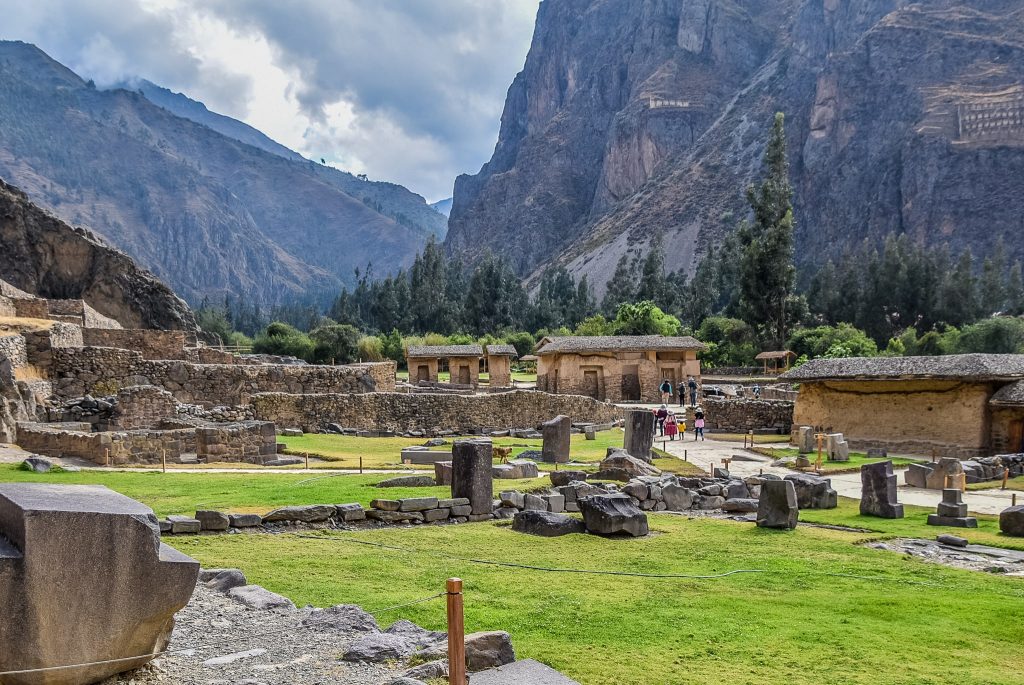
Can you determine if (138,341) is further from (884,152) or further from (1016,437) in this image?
(884,152)

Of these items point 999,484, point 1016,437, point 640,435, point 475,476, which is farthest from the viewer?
point 1016,437

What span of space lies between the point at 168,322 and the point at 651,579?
60.1 metres

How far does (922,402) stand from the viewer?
28094 mm

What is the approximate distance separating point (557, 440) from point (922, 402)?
13.6 meters

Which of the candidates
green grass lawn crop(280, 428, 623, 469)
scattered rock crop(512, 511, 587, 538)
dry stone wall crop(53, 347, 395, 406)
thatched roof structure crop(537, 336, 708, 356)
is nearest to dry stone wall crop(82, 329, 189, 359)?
dry stone wall crop(53, 347, 395, 406)

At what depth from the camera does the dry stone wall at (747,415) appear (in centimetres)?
3666

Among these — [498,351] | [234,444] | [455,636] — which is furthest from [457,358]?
[455,636]

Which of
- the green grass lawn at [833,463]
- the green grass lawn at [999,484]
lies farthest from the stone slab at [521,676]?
the green grass lawn at [833,463]

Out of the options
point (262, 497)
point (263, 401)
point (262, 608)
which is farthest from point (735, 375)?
point (262, 608)

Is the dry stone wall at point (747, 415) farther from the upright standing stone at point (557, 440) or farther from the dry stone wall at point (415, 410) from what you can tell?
the upright standing stone at point (557, 440)

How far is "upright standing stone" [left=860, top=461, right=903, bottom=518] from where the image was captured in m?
16.0

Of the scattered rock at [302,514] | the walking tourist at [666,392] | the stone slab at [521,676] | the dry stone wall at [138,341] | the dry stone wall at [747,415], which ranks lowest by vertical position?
the scattered rock at [302,514]

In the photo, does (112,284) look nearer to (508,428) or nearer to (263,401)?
(263,401)

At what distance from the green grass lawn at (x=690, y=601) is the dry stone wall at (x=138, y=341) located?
96.1ft
